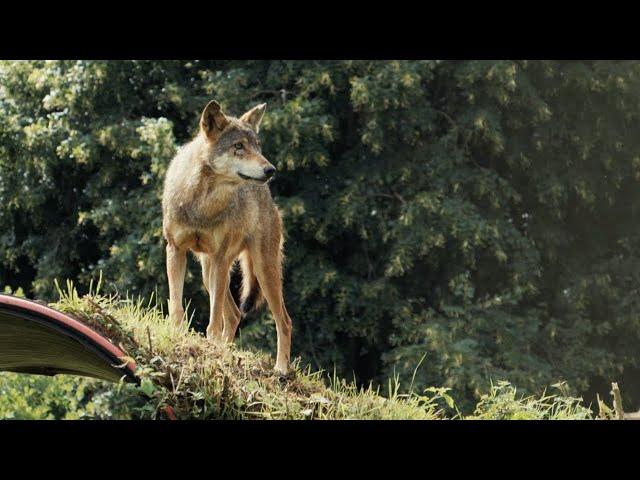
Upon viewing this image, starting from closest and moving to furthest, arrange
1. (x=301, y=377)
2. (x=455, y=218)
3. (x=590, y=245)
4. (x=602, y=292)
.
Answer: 1. (x=301, y=377)
2. (x=455, y=218)
3. (x=602, y=292)
4. (x=590, y=245)

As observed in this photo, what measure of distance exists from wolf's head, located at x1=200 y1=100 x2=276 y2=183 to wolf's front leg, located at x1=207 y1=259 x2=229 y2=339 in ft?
2.04

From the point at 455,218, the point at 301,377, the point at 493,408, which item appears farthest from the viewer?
the point at 455,218

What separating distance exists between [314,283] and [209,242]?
8.71 meters

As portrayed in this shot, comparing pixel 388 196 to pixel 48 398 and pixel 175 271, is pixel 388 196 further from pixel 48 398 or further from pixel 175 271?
pixel 175 271

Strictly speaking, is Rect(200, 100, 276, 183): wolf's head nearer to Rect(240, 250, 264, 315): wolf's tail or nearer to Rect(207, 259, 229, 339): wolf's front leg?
Rect(207, 259, 229, 339): wolf's front leg

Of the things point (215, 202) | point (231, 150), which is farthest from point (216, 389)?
point (231, 150)

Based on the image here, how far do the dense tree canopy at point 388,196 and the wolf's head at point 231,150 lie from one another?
24.3 ft

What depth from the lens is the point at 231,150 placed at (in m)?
→ 7.06

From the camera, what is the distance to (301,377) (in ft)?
23.3

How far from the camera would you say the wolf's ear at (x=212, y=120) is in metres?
7.12

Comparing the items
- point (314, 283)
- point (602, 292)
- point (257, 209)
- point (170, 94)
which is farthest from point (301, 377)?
point (602, 292)

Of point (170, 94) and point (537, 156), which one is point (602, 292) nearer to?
point (537, 156)

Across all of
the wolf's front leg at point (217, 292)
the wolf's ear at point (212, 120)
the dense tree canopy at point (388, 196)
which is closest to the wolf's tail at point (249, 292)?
the wolf's front leg at point (217, 292)

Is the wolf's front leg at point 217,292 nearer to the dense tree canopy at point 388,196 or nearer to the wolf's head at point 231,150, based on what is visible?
the wolf's head at point 231,150
